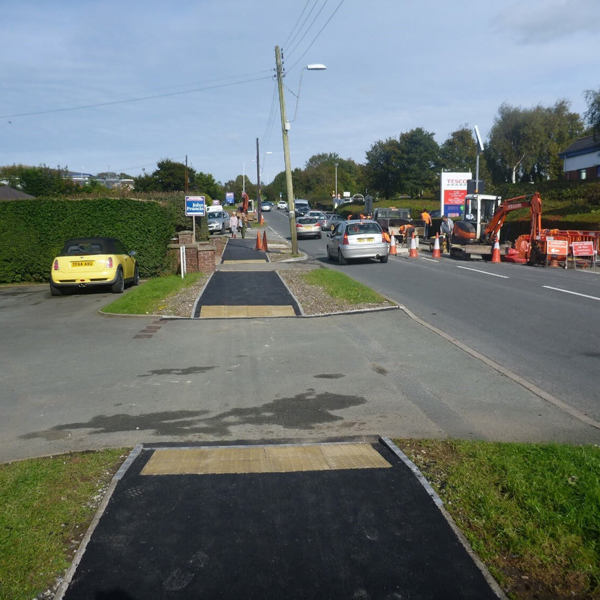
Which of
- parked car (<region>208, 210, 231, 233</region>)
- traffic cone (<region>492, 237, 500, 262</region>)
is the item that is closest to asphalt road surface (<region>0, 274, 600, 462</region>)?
traffic cone (<region>492, 237, 500, 262</region>)

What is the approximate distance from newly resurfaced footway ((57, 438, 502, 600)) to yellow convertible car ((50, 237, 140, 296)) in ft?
40.4

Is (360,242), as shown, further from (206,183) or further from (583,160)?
(206,183)

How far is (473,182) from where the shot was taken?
3572 cm

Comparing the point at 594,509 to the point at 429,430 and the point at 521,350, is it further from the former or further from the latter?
the point at 521,350

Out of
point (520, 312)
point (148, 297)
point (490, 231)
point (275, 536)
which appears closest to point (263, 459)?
point (275, 536)

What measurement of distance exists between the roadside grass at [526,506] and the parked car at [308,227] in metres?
37.2

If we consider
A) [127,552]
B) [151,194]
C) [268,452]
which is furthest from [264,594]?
[151,194]

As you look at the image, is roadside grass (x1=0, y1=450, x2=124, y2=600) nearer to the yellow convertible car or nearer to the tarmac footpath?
the tarmac footpath

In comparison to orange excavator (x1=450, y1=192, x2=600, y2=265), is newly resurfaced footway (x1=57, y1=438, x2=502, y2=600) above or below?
below

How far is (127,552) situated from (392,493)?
1.76 meters

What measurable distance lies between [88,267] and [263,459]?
1273 cm

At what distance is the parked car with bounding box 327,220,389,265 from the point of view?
24.7 m

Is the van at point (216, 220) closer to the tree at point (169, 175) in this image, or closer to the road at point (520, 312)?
the tree at point (169, 175)

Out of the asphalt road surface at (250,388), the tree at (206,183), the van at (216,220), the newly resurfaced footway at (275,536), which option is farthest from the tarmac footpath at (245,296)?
the tree at (206,183)
